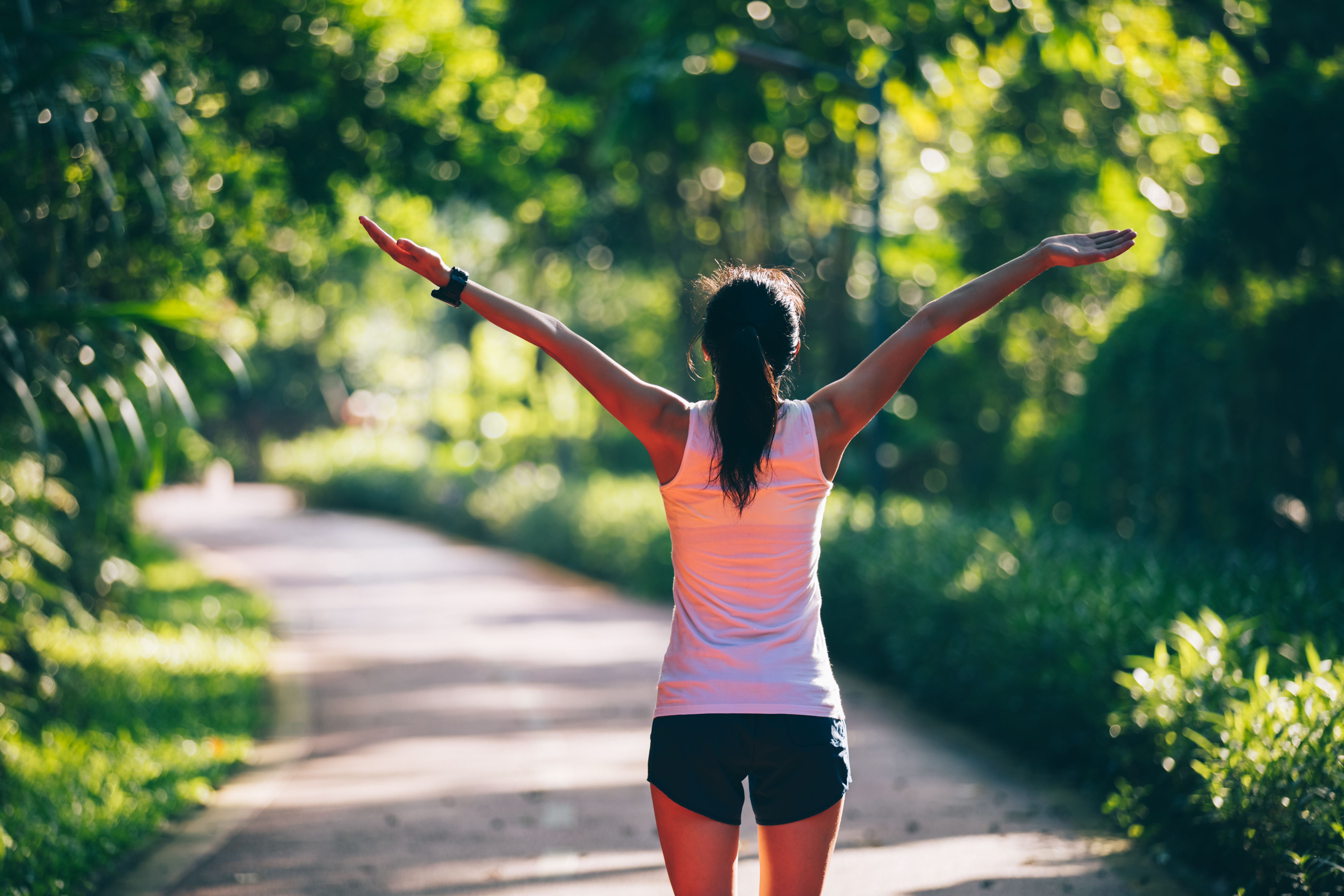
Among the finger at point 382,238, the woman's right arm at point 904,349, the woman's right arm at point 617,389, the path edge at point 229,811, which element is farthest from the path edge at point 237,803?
the woman's right arm at point 904,349

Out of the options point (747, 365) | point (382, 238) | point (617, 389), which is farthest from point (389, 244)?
point (747, 365)

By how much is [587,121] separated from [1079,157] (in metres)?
6.37

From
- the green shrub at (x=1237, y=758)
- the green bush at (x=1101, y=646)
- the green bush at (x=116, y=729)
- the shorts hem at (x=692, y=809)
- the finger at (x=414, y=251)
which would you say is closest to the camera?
the shorts hem at (x=692, y=809)

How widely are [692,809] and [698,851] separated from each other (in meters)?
0.09

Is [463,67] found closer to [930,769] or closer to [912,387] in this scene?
[930,769]

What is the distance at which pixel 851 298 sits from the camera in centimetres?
1988

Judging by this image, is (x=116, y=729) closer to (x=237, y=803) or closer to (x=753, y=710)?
(x=237, y=803)

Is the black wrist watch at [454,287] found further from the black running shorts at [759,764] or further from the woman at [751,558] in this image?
the black running shorts at [759,764]

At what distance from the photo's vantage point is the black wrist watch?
279 centimetres

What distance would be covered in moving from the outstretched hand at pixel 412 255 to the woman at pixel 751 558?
0.29 feet

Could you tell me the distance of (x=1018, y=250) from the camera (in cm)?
1628

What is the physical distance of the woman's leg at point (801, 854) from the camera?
2.53m

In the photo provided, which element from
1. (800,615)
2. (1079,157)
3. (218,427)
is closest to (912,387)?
(1079,157)

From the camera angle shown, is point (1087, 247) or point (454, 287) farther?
point (454, 287)
